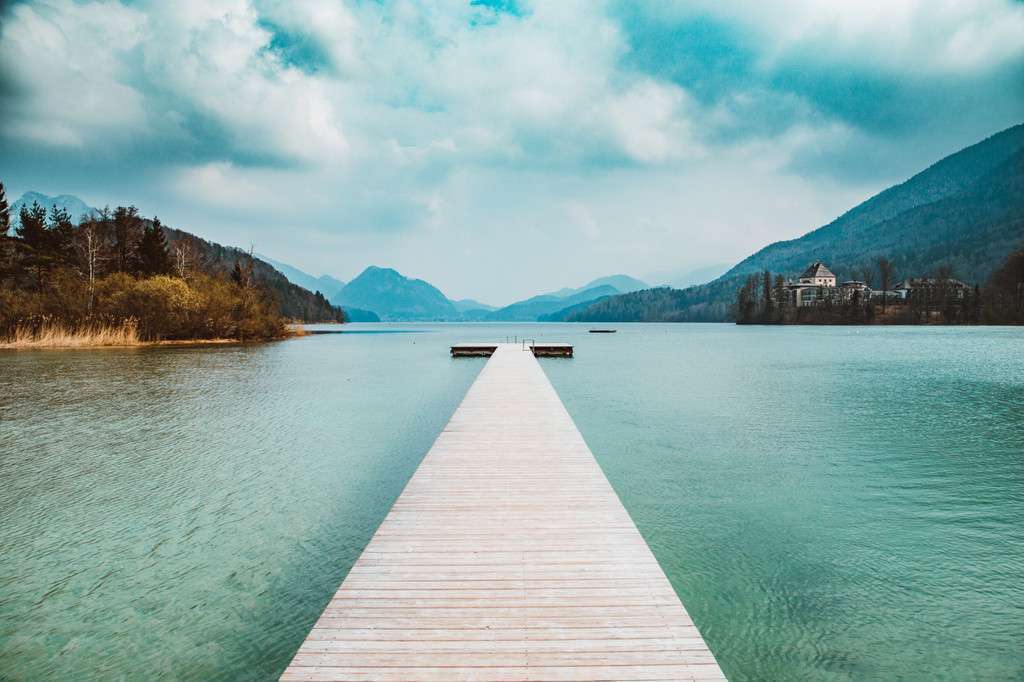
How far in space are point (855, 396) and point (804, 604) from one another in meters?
18.5

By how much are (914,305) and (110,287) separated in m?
126

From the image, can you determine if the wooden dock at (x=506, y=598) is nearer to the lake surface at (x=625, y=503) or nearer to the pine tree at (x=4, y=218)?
the lake surface at (x=625, y=503)

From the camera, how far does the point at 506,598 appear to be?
4391mm

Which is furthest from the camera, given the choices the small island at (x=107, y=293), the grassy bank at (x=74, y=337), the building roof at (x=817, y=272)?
the building roof at (x=817, y=272)

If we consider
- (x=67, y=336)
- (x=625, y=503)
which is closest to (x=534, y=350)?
(x=625, y=503)

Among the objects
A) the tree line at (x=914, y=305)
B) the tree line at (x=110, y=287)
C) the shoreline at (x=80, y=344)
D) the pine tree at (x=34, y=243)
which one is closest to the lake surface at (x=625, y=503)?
the shoreline at (x=80, y=344)

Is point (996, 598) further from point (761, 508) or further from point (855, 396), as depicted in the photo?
point (855, 396)

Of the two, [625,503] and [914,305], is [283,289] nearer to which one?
[914,305]

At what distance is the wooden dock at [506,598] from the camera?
3535 millimetres

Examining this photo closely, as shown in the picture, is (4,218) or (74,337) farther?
(4,218)

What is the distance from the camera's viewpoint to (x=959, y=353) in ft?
132

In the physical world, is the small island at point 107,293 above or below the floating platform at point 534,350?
above

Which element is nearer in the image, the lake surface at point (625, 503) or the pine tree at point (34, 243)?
the lake surface at point (625, 503)

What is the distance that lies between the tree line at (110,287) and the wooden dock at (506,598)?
46910mm
